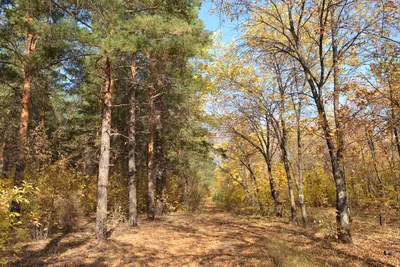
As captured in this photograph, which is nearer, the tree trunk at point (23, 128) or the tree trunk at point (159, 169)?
the tree trunk at point (23, 128)

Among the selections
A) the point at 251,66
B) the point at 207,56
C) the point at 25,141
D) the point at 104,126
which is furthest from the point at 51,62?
the point at 251,66

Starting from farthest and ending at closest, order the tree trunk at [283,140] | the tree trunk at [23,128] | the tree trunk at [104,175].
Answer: the tree trunk at [283,140], the tree trunk at [23,128], the tree trunk at [104,175]

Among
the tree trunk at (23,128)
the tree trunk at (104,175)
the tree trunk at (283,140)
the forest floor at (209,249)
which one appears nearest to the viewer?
the forest floor at (209,249)

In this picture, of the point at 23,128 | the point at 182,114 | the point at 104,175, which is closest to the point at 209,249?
the point at 104,175

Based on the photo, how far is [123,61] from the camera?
9.70 m

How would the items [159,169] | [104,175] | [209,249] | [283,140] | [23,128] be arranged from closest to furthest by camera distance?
[209,249] < [104,175] < [23,128] < [283,140] < [159,169]

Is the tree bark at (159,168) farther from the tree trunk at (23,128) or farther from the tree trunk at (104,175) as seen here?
the tree trunk at (23,128)

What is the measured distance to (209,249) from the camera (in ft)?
21.4

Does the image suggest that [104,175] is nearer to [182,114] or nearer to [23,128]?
[23,128]

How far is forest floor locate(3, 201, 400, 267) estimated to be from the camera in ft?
18.0

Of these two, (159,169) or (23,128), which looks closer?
(23,128)

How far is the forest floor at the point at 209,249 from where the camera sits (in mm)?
5484

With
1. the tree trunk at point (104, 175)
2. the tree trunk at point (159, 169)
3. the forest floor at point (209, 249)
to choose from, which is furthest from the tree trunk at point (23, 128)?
the tree trunk at point (159, 169)

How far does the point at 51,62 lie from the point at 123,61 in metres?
2.89
